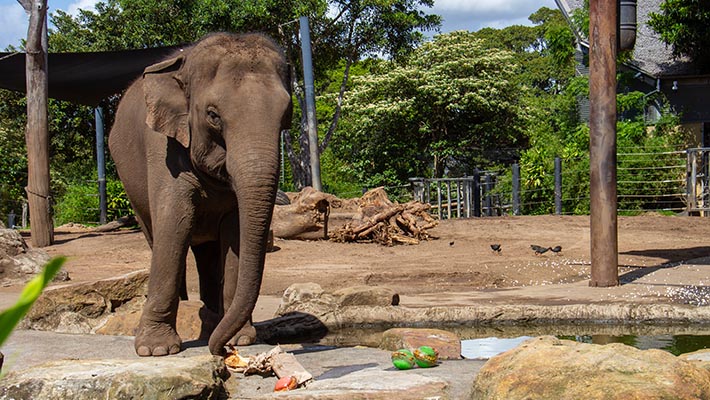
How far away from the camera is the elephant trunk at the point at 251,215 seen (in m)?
4.62

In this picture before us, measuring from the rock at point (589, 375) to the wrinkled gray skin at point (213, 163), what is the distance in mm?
1445

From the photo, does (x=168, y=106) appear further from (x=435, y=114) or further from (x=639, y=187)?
(x=435, y=114)

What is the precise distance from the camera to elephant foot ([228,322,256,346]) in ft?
18.3

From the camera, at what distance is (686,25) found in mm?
22625

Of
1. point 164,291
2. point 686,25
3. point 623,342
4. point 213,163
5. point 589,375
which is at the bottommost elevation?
point 623,342

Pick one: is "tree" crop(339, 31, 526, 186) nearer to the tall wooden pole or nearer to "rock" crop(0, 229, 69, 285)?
"rock" crop(0, 229, 69, 285)

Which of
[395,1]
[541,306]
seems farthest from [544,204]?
[541,306]

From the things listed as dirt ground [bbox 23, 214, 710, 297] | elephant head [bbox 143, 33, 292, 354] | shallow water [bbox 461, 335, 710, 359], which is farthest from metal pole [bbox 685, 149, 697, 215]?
elephant head [bbox 143, 33, 292, 354]

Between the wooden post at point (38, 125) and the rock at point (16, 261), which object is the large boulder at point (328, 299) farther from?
the wooden post at point (38, 125)

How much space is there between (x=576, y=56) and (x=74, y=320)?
2643 centimetres

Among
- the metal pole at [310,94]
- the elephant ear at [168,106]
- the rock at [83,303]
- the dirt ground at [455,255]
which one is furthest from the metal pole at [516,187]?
the elephant ear at [168,106]

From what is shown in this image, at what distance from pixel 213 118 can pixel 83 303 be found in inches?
98.6

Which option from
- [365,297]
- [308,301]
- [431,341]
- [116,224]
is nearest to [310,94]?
[116,224]

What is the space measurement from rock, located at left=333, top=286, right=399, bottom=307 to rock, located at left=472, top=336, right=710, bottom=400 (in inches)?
144
